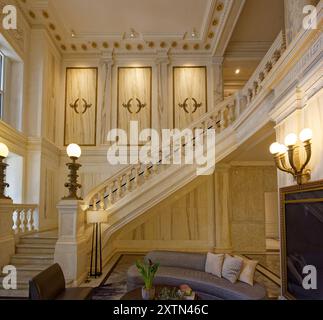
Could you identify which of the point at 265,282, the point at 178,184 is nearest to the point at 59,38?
the point at 178,184

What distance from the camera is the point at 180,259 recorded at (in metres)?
5.41

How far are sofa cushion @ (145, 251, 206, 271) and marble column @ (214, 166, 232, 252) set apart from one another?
12.3ft

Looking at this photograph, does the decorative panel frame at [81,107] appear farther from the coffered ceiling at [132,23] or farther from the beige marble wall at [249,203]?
the beige marble wall at [249,203]

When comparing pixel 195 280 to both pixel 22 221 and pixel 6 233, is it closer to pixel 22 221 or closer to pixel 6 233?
pixel 6 233

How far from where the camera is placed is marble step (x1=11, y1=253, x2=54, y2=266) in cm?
575

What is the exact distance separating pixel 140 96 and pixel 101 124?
4.83 feet

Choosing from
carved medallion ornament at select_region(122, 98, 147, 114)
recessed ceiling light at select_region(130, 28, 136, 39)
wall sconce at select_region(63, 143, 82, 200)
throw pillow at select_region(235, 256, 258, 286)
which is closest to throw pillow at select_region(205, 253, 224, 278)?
throw pillow at select_region(235, 256, 258, 286)

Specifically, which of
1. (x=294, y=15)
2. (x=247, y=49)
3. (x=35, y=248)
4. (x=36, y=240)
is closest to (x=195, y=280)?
(x=35, y=248)

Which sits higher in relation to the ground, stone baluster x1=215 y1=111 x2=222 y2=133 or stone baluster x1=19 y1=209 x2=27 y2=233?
stone baluster x1=215 y1=111 x2=222 y2=133

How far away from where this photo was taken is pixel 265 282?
5.81 meters

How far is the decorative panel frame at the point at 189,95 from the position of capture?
934 centimetres

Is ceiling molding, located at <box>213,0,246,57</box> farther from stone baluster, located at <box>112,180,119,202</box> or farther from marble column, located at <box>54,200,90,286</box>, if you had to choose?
marble column, located at <box>54,200,90,286</box>

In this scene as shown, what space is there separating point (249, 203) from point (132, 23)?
6277 mm

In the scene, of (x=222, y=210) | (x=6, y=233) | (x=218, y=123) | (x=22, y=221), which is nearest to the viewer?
(x=6, y=233)
